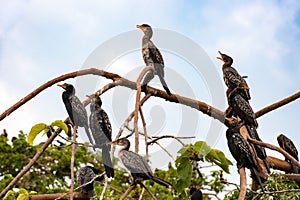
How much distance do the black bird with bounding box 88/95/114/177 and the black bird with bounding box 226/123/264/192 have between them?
2.09 feet

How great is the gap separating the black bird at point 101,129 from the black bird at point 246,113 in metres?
0.71

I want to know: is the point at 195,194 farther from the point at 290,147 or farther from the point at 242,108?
the point at 290,147

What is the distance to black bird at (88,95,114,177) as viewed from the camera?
2555mm

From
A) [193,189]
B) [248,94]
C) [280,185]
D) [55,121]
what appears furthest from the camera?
[193,189]

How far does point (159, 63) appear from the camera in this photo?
353cm

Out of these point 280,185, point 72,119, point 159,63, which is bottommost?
point 280,185

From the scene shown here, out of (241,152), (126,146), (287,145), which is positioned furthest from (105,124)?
(287,145)

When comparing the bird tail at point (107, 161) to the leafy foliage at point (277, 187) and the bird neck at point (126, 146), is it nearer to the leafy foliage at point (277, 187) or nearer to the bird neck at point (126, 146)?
the bird neck at point (126, 146)

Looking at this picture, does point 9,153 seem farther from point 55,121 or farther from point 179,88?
point 55,121

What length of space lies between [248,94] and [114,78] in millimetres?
802

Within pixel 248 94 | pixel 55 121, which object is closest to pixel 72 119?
pixel 55 121

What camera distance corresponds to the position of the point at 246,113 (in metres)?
2.86

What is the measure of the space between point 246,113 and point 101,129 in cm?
79

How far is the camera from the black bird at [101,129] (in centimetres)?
255
